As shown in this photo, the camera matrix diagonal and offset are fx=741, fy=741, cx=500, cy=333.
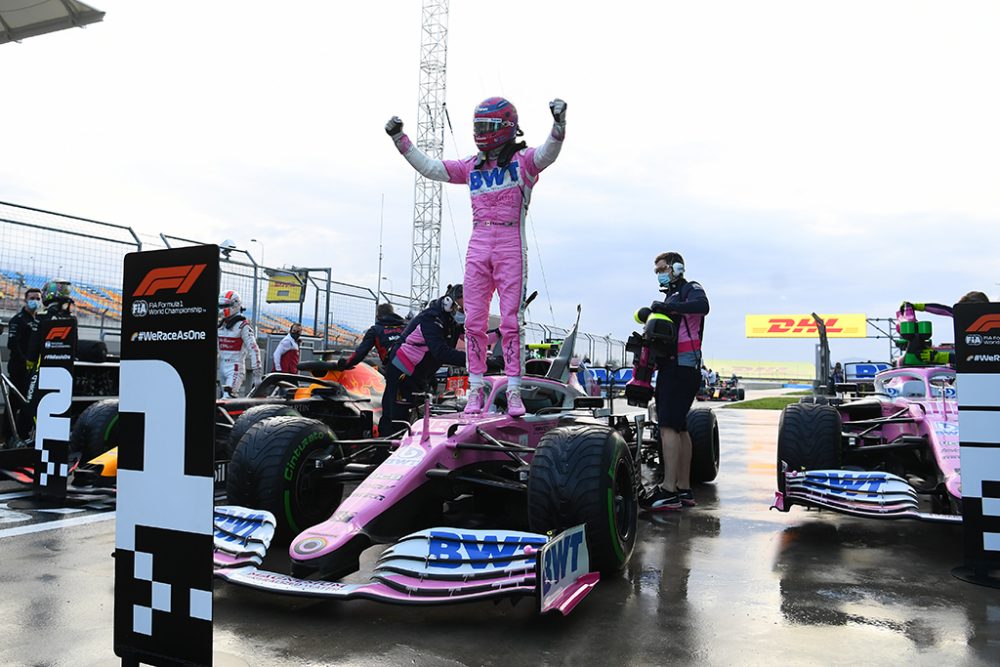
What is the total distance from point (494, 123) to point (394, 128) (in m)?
0.76

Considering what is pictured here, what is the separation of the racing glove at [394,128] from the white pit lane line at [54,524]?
336 cm

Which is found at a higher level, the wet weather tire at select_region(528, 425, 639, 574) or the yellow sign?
the yellow sign

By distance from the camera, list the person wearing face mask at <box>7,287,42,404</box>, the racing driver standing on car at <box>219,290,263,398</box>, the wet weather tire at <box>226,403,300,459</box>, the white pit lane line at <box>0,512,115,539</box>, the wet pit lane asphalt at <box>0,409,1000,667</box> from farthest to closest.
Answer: the racing driver standing on car at <box>219,290,263,398</box>, the person wearing face mask at <box>7,287,42,404</box>, the wet weather tire at <box>226,403,300,459</box>, the white pit lane line at <box>0,512,115,539</box>, the wet pit lane asphalt at <box>0,409,1000,667</box>

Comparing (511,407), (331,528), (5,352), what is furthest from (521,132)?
(5,352)

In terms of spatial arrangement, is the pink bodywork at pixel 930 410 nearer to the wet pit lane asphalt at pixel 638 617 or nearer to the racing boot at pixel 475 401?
the wet pit lane asphalt at pixel 638 617

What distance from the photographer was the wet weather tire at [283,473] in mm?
3949

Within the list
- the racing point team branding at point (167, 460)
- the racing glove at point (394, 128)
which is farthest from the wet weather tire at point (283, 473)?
the racing glove at point (394, 128)

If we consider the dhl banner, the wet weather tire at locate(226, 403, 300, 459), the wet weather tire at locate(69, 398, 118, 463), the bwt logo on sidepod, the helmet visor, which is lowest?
the wet weather tire at locate(69, 398, 118, 463)

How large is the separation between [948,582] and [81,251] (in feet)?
33.5

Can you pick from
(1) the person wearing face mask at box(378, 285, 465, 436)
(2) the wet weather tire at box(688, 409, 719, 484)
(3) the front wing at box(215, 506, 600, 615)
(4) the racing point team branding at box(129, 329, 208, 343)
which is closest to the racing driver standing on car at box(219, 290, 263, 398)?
(1) the person wearing face mask at box(378, 285, 465, 436)

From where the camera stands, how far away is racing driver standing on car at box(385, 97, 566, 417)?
5074 millimetres

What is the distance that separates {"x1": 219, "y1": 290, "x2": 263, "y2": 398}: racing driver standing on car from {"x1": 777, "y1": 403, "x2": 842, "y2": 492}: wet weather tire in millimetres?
6375

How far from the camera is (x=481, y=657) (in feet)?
8.92

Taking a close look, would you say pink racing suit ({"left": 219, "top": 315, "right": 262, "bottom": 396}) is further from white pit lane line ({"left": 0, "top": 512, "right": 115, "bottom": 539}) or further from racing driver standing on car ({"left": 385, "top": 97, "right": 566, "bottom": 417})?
racing driver standing on car ({"left": 385, "top": 97, "right": 566, "bottom": 417})
